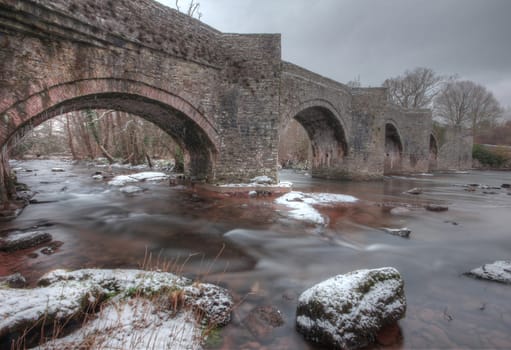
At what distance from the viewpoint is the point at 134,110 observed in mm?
8453

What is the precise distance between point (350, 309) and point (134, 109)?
8.14 metres

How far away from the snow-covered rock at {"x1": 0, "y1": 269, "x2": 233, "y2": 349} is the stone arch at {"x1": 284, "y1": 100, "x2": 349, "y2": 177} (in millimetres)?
11200

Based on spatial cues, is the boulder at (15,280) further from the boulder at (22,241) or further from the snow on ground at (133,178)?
the snow on ground at (133,178)

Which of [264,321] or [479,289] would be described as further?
[479,289]

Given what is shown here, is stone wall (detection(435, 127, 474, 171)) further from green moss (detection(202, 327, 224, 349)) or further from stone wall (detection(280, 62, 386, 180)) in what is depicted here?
green moss (detection(202, 327, 224, 349))

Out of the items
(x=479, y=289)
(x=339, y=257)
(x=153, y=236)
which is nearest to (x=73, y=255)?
(x=153, y=236)

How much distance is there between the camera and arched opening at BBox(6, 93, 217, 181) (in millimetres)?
6449

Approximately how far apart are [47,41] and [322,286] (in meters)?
6.48

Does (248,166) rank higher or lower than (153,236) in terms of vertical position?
higher

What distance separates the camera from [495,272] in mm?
3605

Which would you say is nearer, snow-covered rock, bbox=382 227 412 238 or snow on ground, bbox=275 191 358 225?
snow-covered rock, bbox=382 227 412 238

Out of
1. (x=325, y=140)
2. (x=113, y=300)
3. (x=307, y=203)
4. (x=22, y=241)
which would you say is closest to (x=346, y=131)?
(x=325, y=140)

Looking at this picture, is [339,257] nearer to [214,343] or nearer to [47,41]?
[214,343]

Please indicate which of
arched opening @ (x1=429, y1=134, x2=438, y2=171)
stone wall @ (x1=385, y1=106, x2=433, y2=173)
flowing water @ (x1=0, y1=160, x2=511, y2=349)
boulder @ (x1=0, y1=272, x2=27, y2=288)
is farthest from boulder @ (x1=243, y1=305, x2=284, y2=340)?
arched opening @ (x1=429, y1=134, x2=438, y2=171)
